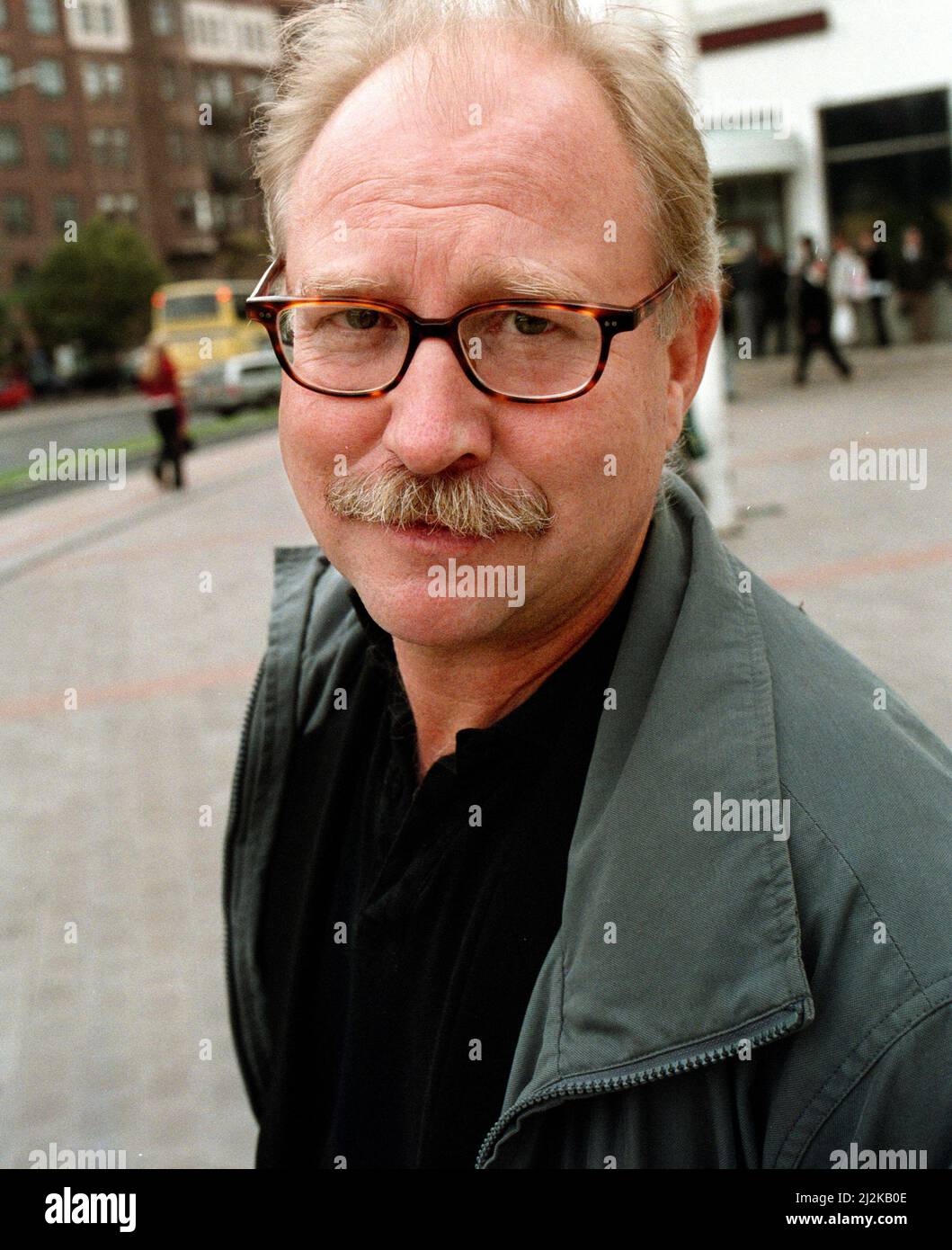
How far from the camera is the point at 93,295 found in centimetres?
5806

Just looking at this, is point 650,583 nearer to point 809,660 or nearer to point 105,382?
point 809,660

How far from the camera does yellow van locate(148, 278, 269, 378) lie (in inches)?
1198

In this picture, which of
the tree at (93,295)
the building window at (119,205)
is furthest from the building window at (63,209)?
the tree at (93,295)

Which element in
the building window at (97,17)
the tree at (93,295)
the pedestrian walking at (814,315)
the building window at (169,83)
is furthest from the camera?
the building window at (169,83)

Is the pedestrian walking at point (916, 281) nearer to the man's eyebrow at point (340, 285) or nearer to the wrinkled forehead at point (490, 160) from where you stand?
the wrinkled forehead at point (490, 160)

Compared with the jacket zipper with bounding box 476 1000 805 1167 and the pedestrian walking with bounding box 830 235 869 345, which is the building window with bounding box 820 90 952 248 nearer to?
the pedestrian walking with bounding box 830 235 869 345

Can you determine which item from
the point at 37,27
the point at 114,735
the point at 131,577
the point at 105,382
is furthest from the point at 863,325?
the point at 37,27

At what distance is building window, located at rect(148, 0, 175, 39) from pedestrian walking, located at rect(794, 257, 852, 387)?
6438 centimetres

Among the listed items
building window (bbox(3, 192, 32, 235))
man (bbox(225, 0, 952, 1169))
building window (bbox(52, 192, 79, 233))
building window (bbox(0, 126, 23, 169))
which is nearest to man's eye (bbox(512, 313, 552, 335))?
man (bbox(225, 0, 952, 1169))

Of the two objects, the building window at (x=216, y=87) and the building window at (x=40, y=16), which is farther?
the building window at (x=216, y=87)

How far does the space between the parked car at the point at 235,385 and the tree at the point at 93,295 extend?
106 ft

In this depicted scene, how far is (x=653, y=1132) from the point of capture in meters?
1.33

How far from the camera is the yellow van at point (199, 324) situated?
30.4 metres

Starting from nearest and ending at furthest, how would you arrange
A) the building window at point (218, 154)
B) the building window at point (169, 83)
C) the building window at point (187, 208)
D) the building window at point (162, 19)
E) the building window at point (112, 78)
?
the building window at point (112, 78)
the building window at point (162, 19)
the building window at point (169, 83)
the building window at point (187, 208)
the building window at point (218, 154)
